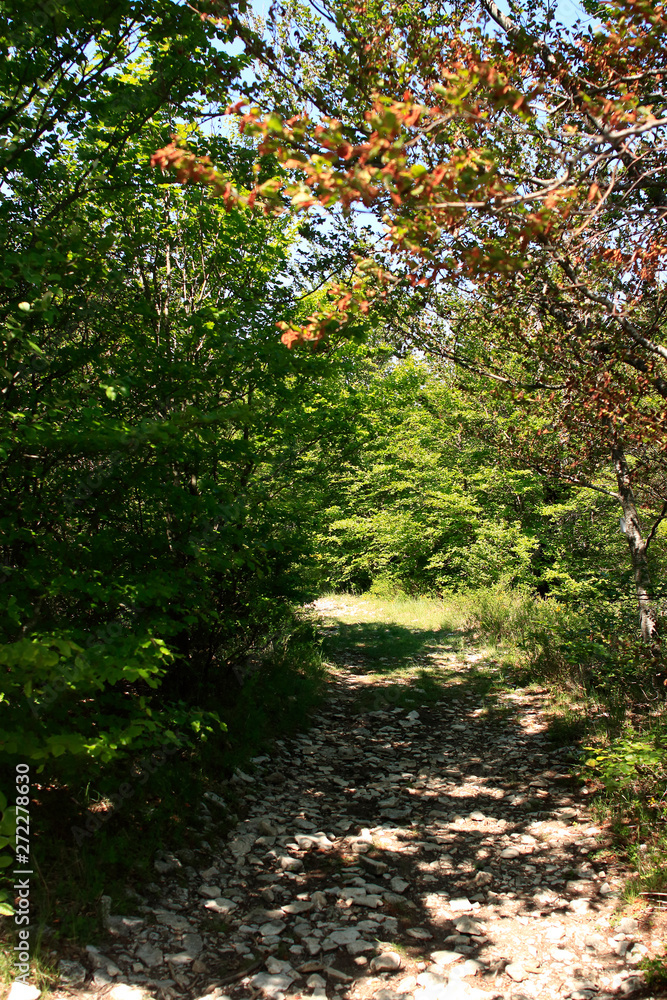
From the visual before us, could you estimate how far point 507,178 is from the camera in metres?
4.21

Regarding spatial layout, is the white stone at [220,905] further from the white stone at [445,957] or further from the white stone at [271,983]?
the white stone at [445,957]

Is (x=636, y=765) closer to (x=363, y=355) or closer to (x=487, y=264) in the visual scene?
(x=487, y=264)

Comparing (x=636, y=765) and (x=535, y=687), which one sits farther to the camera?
(x=535, y=687)

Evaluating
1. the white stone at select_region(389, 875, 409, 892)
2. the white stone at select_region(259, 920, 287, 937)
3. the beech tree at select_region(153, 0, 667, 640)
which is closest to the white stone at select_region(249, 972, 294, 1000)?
the white stone at select_region(259, 920, 287, 937)

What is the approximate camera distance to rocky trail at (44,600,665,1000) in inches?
128

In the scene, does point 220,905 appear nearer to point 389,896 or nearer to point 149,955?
point 149,955

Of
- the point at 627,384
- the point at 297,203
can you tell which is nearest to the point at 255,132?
the point at 297,203

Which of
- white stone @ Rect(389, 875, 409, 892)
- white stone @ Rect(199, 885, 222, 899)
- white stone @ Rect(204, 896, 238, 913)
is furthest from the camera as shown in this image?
white stone @ Rect(389, 875, 409, 892)

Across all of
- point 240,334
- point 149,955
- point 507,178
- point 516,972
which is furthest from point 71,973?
point 507,178

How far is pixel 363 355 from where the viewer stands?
26.3 ft

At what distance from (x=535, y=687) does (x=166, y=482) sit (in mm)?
6067

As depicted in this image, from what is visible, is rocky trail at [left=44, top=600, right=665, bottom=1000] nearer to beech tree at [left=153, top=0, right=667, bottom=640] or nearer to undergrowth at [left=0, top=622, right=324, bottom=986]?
undergrowth at [left=0, top=622, right=324, bottom=986]

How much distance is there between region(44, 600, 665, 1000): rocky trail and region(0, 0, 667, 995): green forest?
0.27 meters

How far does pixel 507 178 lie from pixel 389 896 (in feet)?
16.4
